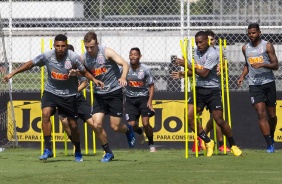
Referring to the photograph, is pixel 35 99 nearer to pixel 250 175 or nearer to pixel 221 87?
pixel 221 87

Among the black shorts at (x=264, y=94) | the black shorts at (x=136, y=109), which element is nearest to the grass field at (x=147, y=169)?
the black shorts at (x=264, y=94)

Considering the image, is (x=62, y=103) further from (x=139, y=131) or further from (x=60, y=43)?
(x=139, y=131)

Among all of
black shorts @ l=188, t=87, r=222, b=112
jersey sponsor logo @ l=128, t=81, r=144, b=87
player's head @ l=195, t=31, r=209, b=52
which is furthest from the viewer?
jersey sponsor logo @ l=128, t=81, r=144, b=87

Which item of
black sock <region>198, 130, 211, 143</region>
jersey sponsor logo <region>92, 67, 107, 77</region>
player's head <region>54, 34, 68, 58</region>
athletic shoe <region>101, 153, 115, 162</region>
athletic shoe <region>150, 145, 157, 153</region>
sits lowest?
athletic shoe <region>150, 145, 157, 153</region>

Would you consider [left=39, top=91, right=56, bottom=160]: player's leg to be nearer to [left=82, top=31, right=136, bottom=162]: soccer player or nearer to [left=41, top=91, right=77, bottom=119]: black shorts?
[left=41, top=91, right=77, bottom=119]: black shorts

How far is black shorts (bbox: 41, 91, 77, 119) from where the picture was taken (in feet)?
48.6

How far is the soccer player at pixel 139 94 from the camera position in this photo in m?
18.0

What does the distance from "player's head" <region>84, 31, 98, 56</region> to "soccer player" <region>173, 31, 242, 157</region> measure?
174 centimetres

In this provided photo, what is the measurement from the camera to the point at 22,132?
19422 mm

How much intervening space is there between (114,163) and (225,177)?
307cm

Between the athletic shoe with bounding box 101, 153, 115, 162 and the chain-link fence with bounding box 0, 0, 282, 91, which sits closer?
the athletic shoe with bounding box 101, 153, 115, 162

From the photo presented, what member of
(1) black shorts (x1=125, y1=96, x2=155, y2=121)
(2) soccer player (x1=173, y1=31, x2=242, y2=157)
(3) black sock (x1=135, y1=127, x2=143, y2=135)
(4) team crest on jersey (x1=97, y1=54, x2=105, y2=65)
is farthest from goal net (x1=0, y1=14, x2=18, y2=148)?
(2) soccer player (x1=173, y1=31, x2=242, y2=157)

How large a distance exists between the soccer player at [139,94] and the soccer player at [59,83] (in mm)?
3198

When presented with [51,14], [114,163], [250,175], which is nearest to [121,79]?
[114,163]
